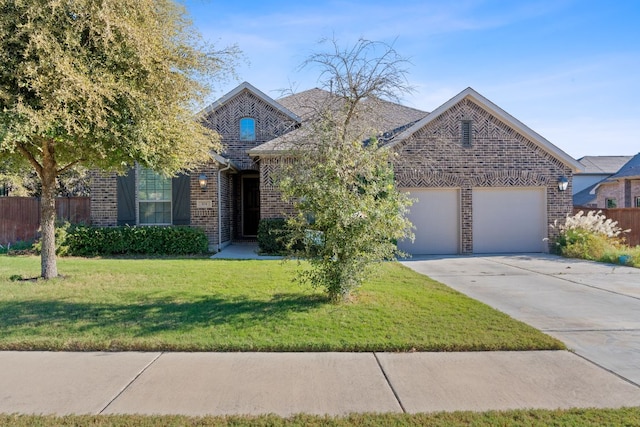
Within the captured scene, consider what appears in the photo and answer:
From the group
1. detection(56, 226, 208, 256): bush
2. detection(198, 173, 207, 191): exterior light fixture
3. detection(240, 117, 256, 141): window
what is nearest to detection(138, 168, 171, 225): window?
detection(56, 226, 208, 256): bush

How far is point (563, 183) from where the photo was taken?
14328mm

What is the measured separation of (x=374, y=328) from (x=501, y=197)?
35.0 feet

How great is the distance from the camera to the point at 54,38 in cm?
694

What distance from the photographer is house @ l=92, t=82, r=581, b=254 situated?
1391cm

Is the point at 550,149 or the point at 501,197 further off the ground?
the point at 550,149

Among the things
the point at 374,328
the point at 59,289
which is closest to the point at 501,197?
the point at 374,328

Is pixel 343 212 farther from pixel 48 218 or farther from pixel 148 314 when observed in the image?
pixel 48 218

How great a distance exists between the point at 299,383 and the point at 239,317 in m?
2.21

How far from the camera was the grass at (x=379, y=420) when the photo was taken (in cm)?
335

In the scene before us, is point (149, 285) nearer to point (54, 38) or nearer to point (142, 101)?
point (142, 101)

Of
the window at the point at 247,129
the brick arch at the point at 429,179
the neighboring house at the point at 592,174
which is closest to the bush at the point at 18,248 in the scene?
the window at the point at 247,129

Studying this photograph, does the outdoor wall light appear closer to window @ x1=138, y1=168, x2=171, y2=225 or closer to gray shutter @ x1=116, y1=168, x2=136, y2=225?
window @ x1=138, y1=168, x2=171, y2=225

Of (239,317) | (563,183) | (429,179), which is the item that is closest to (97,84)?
(239,317)

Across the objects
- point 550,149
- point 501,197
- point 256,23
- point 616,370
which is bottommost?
point 616,370
